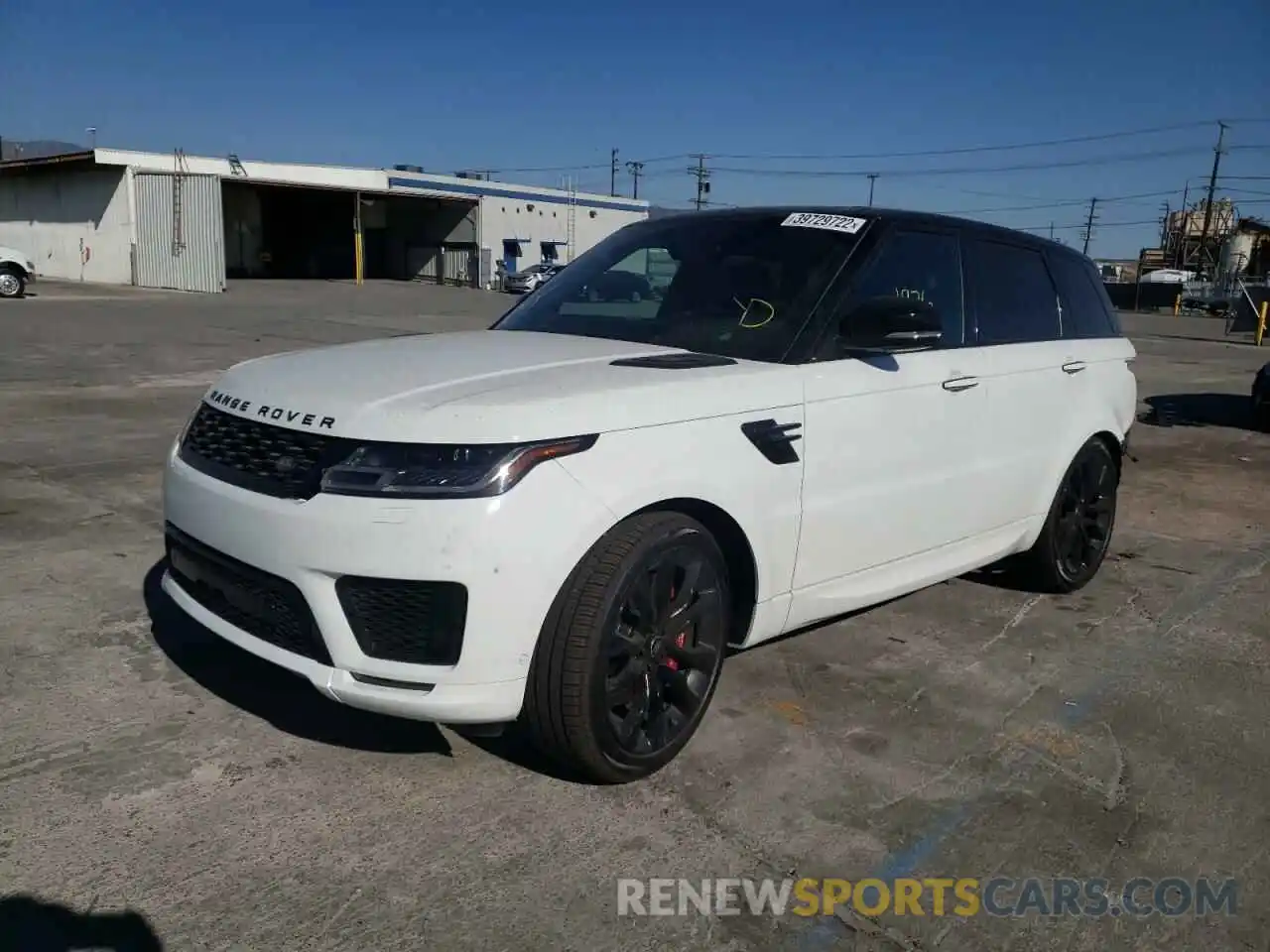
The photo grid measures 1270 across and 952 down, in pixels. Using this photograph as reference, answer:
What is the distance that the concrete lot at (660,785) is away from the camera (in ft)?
7.96

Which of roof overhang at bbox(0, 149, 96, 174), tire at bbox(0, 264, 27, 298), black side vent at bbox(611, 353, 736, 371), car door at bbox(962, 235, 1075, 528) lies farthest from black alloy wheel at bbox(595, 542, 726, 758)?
roof overhang at bbox(0, 149, 96, 174)

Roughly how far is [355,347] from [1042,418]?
9.78 ft

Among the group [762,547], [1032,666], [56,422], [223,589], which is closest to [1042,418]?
[1032,666]

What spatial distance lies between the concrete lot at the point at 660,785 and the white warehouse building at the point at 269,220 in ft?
116

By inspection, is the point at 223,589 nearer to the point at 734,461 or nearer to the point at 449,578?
the point at 449,578

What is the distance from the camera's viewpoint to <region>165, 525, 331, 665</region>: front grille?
8.91 feet

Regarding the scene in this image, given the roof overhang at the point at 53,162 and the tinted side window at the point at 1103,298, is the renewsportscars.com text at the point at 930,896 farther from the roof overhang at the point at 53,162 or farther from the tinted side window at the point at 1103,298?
the roof overhang at the point at 53,162

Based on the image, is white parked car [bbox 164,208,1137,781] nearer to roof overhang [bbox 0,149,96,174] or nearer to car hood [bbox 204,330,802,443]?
car hood [bbox 204,330,802,443]

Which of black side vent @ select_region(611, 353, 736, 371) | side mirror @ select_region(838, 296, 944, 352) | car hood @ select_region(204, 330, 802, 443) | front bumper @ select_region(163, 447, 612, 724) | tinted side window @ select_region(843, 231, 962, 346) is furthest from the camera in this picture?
tinted side window @ select_region(843, 231, 962, 346)

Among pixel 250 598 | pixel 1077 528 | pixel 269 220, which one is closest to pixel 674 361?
pixel 250 598

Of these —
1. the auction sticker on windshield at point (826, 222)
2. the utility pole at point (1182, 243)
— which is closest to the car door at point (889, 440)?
the auction sticker on windshield at point (826, 222)

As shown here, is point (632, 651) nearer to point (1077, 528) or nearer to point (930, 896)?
point (930, 896)

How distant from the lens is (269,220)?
5241 centimetres

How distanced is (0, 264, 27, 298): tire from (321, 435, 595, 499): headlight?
29.3m
